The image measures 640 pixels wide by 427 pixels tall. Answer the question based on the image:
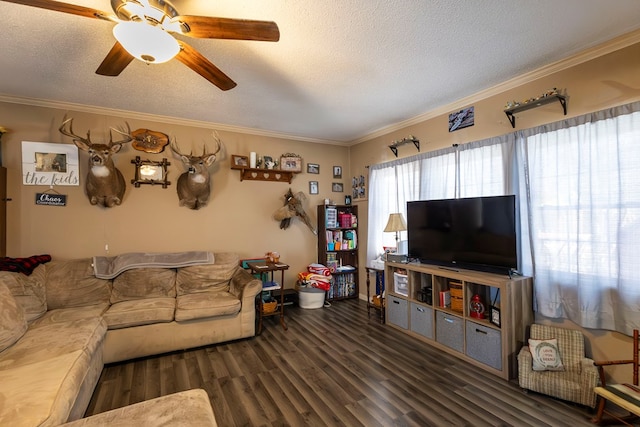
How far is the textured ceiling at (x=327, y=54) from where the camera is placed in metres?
1.80

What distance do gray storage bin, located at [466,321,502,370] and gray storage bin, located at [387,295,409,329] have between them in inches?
30.7

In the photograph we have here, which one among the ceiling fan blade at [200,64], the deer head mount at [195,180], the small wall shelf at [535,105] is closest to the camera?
the ceiling fan blade at [200,64]

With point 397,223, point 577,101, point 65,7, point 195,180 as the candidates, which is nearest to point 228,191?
point 195,180

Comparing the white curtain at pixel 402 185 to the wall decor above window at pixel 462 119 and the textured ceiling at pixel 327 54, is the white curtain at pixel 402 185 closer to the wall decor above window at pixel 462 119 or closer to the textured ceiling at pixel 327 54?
the wall decor above window at pixel 462 119

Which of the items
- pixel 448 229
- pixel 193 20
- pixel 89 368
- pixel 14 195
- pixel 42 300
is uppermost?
pixel 193 20

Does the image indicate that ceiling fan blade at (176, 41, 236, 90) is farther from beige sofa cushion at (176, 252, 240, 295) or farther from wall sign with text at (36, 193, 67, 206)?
wall sign with text at (36, 193, 67, 206)

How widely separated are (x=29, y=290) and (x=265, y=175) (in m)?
2.89

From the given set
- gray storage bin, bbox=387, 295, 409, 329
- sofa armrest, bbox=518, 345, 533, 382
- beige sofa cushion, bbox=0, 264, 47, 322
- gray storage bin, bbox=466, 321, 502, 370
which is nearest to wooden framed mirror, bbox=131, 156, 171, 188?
beige sofa cushion, bbox=0, 264, 47, 322

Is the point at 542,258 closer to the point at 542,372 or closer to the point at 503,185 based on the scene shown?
the point at 503,185

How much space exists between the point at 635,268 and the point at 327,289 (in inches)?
126

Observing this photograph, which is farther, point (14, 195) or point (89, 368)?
point (14, 195)

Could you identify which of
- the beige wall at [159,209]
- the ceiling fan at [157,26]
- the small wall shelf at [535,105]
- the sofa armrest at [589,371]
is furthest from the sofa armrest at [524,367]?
the beige wall at [159,209]

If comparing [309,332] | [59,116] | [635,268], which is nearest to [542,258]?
[635,268]

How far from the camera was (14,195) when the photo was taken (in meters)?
3.03
